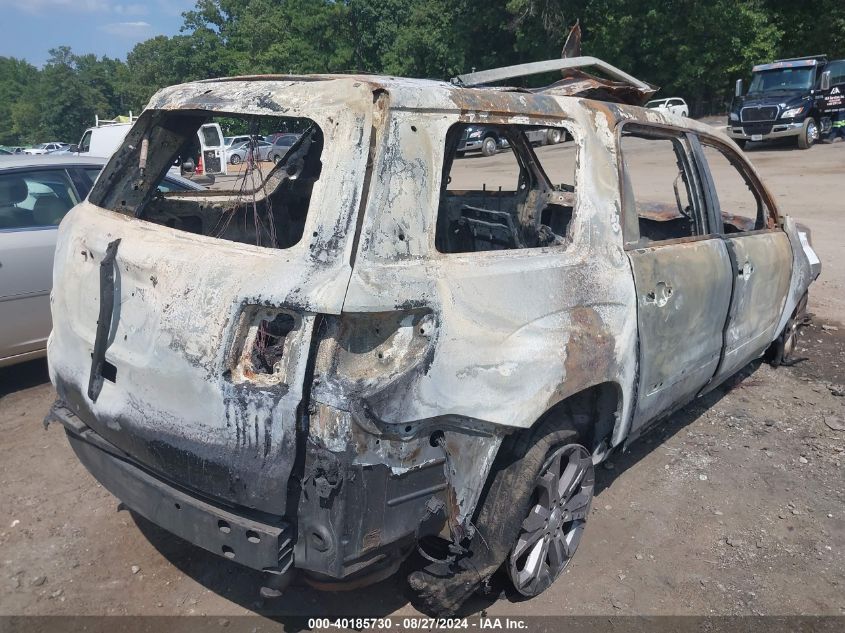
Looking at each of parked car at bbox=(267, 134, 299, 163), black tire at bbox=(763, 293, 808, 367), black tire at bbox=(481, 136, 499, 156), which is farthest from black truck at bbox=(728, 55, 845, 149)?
black tire at bbox=(763, 293, 808, 367)

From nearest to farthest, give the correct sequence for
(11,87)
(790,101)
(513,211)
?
(513,211) → (790,101) → (11,87)

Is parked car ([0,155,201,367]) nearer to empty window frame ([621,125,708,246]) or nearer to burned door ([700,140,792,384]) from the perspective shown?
empty window frame ([621,125,708,246])

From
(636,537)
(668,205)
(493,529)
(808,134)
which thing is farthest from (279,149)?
(808,134)

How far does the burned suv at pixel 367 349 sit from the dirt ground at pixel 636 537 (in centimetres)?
32

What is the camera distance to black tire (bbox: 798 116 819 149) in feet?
65.1

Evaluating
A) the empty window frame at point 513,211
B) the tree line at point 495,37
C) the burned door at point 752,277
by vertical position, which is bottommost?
the burned door at point 752,277

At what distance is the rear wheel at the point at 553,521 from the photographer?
2.71 metres

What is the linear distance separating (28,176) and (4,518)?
2631 millimetres

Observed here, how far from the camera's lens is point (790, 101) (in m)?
19.7

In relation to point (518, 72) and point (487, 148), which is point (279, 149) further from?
point (487, 148)

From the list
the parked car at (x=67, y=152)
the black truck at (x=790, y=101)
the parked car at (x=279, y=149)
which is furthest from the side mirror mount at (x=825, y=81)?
the parked car at (x=67, y=152)

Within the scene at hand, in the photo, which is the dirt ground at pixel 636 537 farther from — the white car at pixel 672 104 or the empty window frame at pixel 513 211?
the white car at pixel 672 104

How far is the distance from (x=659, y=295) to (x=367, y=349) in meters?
1.58

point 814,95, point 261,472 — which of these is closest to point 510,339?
point 261,472
